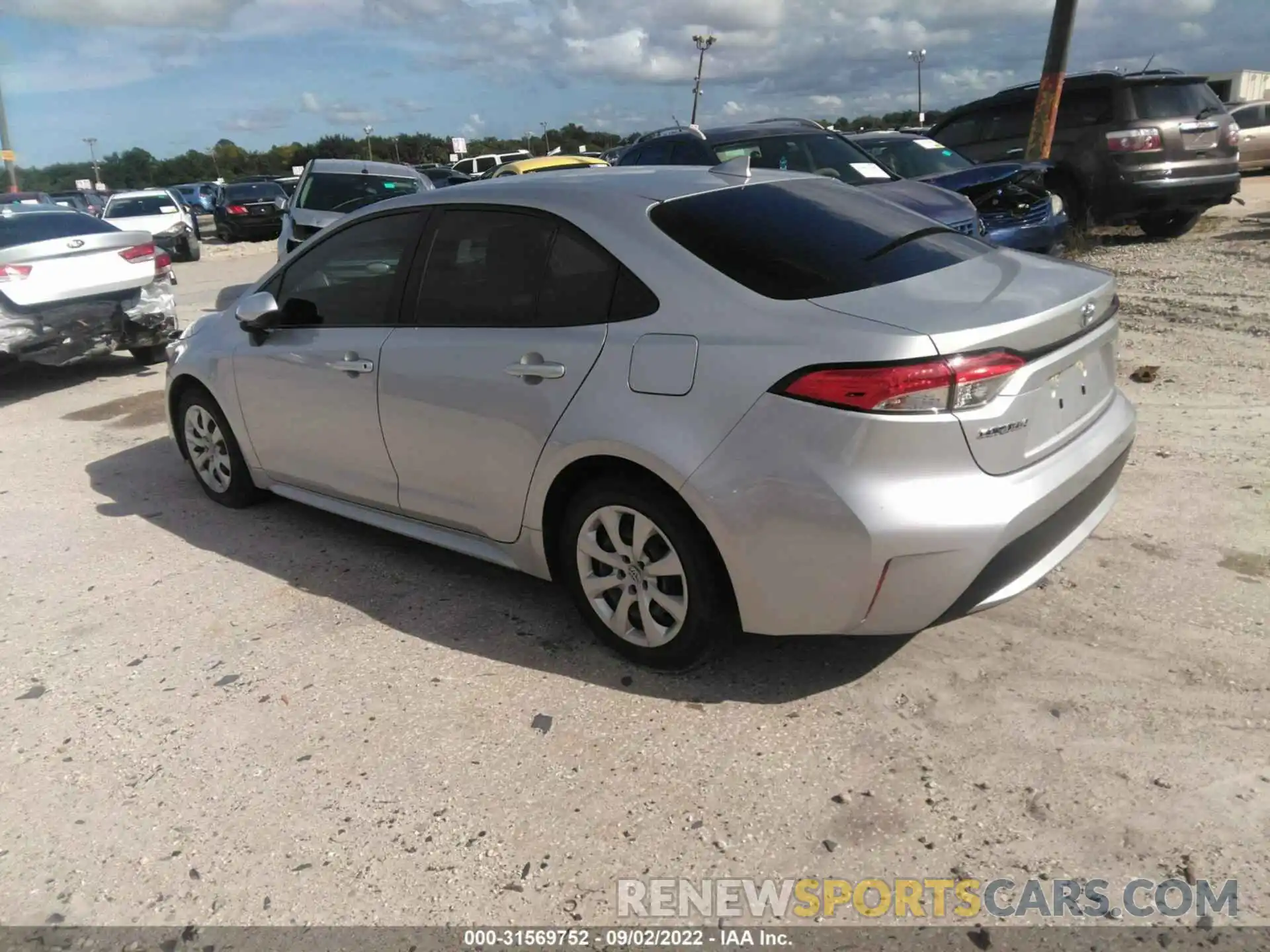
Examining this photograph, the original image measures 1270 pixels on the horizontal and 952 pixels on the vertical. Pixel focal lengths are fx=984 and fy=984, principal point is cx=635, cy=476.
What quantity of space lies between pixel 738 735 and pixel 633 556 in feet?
2.19

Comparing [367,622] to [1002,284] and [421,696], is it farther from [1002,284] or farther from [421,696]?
[1002,284]

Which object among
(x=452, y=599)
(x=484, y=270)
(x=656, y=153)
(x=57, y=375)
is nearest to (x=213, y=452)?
(x=452, y=599)

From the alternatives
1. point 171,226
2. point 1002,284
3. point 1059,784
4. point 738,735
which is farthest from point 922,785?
point 171,226

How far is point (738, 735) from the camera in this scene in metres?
3.04

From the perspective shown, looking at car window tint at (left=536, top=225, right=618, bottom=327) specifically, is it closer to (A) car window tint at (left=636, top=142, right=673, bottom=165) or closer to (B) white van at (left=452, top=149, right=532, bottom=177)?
(A) car window tint at (left=636, top=142, right=673, bottom=165)

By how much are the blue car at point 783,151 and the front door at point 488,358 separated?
4.70m

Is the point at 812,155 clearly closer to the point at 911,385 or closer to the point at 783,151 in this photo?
the point at 783,151

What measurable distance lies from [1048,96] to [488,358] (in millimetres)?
9897

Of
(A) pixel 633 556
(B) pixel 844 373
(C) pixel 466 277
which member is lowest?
(A) pixel 633 556

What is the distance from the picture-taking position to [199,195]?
36.4 m

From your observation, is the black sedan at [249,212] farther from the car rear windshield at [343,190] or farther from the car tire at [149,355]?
the car tire at [149,355]

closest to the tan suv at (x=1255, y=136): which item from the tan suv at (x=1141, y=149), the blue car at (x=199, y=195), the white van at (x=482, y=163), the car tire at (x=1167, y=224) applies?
the car tire at (x=1167, y=224)

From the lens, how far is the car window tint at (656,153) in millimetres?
9016

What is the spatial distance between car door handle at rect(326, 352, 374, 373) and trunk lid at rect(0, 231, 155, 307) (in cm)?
479
